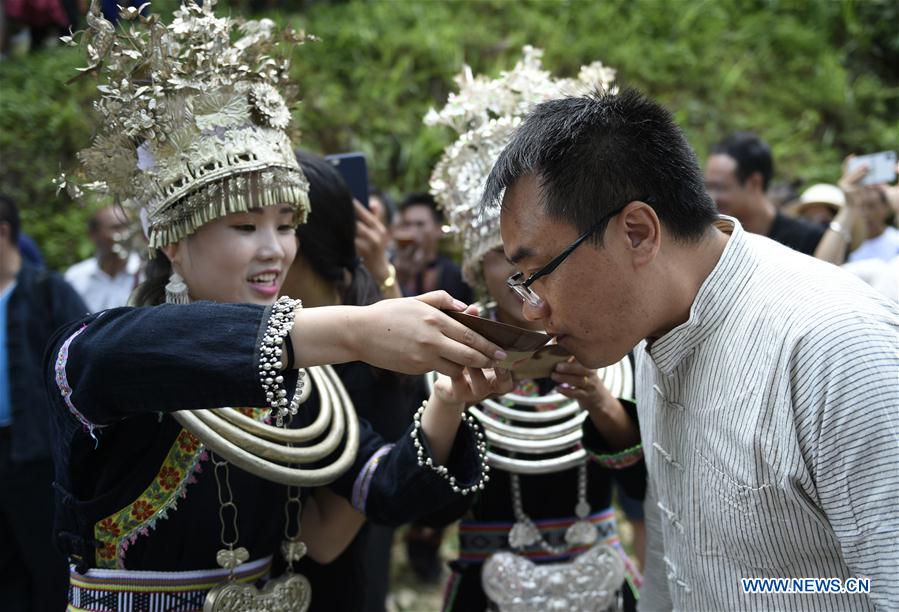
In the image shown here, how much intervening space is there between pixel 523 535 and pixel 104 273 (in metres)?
4.76

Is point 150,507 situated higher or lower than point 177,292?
lower

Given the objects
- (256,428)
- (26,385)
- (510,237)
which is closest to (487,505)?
(256,428)

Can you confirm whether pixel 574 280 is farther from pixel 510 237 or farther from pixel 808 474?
pixel 808 474

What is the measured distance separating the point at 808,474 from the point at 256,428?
1.31 metres

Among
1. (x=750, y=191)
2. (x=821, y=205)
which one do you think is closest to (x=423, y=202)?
(x=750, y=191)

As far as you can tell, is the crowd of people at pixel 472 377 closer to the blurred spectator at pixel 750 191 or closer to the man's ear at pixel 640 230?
the man's ear at pixel 640 230

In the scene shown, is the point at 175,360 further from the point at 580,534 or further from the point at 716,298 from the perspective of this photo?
the point at 580,534

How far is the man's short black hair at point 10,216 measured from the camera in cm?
504

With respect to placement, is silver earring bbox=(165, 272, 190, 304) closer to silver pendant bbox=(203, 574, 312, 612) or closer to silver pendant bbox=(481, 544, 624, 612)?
silver pendant bbox=(203, 574, 312, 612)

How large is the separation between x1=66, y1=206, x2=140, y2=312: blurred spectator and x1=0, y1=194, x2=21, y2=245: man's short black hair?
107 cm

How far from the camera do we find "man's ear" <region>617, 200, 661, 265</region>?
1.85 meters

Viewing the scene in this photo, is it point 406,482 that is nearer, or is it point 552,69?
point 406,482

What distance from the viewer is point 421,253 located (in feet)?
21.4

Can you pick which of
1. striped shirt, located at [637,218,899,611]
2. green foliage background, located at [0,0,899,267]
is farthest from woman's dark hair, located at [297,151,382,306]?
green foliage background, located at [0,0,899,267]
